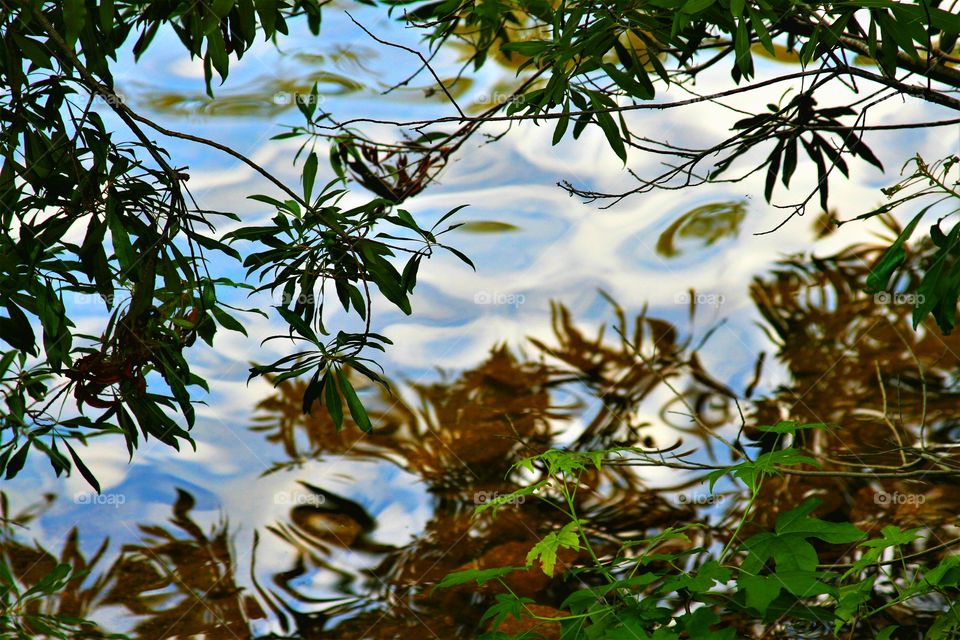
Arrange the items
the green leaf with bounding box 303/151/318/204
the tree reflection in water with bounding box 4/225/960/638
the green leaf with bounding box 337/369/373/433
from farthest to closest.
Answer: the tree reflection in water with bounding box 4/225/960/638 < the green leaf with bounding box 303/151/318/204 < the green leaf with bounding box 337/369/373/433

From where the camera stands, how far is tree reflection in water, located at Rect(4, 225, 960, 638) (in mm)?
3150

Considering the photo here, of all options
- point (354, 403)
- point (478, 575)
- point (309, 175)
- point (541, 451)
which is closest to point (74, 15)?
point (309, 175)

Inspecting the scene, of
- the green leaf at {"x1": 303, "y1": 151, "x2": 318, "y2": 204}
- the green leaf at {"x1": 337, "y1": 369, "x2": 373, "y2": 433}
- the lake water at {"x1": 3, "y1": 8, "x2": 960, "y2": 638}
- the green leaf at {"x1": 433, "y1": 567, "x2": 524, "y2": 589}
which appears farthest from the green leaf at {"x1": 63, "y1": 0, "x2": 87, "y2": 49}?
the lake water at {"x1": 3, "y1": 8, "x2": 960, "y2": 638}

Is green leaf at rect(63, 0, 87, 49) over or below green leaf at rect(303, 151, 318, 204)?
over

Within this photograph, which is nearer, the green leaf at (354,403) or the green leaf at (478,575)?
the green leaf at (478,575)

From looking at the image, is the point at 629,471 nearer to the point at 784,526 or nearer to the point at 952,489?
the point at 952,489

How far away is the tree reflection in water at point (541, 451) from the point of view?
3.15 meters

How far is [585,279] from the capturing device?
4.29 metres

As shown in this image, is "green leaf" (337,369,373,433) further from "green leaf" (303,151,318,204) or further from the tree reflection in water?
the tree reflection in water

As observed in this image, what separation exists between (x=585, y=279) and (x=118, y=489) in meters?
2.42

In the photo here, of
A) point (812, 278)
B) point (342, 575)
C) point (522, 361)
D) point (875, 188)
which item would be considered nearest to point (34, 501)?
point (342, 575)

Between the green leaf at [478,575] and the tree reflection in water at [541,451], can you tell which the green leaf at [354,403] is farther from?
the tree reflection in water at [541,451]

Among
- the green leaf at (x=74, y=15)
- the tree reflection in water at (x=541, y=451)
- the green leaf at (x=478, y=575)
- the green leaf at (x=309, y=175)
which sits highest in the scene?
the green leaf at (x=74, y=15)

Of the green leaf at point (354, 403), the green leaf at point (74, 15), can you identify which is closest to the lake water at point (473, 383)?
the green leaf at point (354, 403)
